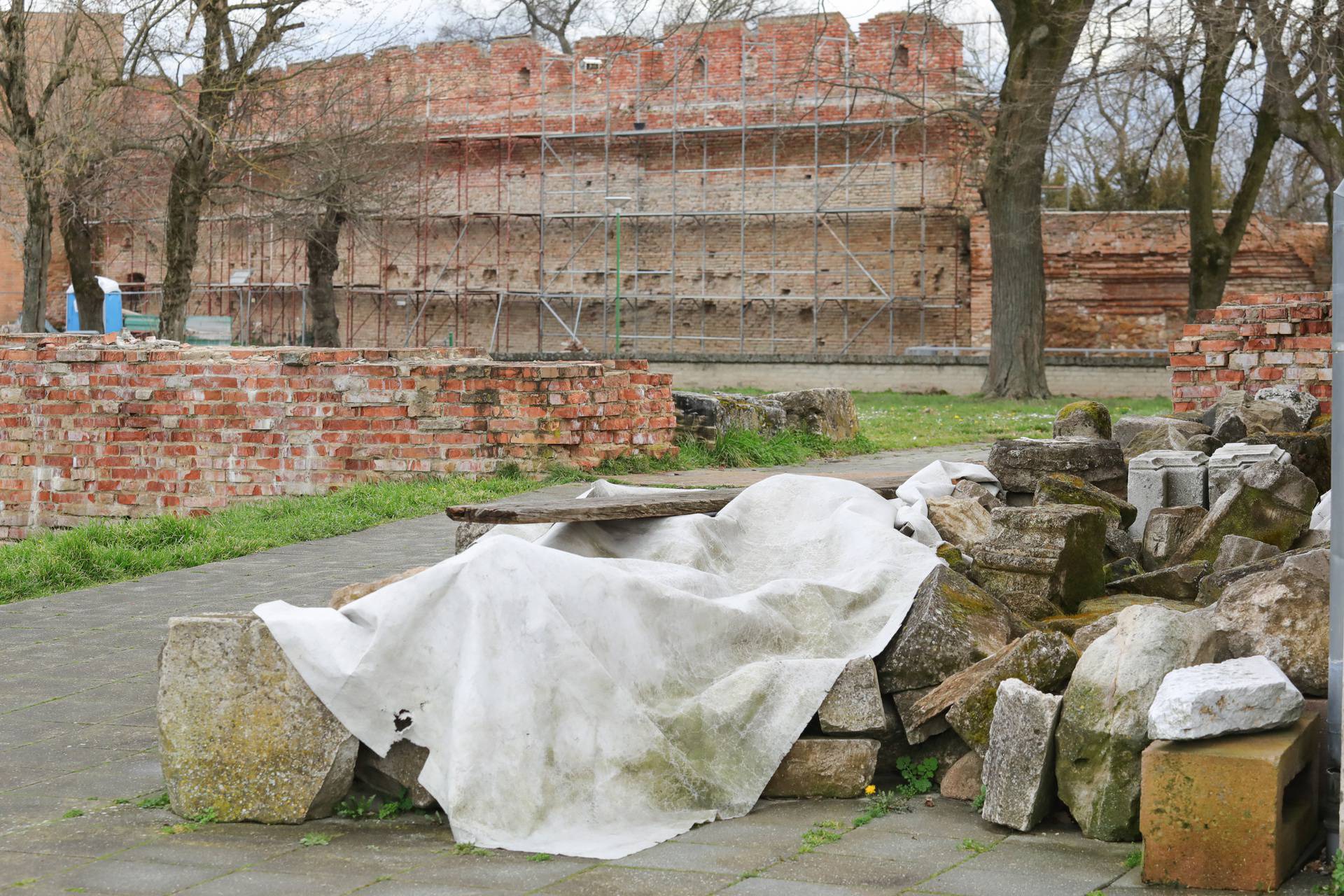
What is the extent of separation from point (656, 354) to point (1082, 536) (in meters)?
25.6

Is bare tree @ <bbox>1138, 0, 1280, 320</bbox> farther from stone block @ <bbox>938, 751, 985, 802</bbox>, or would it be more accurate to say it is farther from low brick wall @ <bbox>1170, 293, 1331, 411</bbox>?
stone block @ <bbox>938, 751, 985, 802</bbox>

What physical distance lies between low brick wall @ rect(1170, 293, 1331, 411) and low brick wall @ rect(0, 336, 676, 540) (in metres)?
4.49

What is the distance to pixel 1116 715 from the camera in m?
3.41

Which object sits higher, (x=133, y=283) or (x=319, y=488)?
(x=133, y=283)

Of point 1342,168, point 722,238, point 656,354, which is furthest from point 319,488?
point 722,238

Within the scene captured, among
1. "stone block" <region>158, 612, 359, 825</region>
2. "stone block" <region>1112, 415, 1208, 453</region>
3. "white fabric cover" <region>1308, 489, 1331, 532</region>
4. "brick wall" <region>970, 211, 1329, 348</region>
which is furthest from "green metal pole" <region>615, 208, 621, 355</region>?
"stone block" <region>158, 612, 359, 825</region>

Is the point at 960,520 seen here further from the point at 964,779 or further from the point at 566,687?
the point at 566,687

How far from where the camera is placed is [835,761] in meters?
3.88

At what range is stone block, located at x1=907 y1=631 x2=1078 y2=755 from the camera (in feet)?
12.3

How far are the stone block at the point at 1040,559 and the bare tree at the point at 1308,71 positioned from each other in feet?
31.6

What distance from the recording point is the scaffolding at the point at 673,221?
30125 mm

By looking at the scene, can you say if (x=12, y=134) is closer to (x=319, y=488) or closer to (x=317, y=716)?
(x=319, y=488)

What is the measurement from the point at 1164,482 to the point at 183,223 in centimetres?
1749

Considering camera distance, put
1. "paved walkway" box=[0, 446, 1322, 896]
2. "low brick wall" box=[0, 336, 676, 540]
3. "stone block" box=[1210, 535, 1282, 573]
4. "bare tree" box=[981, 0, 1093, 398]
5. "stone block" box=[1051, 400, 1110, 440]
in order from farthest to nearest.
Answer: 1. "bare tree" box=[981, 0, 1093, 398]
2. "low brick wall" box=[0, 336, 676, 540]
3. "stone block" box=[1051, 400, 1110, 440]
4. "stone block" box=[1210, 535, 1282, 573]
5. "paved walkway" box=[0, 446, 1322, 896]
